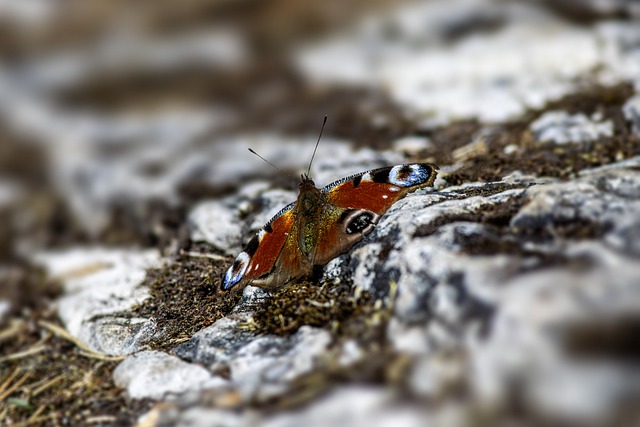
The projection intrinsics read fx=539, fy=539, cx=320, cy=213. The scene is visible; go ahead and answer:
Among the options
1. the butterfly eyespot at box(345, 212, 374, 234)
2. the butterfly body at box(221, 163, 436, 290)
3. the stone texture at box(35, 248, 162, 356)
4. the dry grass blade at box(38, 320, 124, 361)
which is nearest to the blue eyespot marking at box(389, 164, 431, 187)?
the butterfly body at box(221, 163, 436, 290)

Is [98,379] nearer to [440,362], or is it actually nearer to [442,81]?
[440,362]

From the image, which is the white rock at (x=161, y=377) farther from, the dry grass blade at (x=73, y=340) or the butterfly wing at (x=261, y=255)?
the butterfly wing at (x=261, y=255)

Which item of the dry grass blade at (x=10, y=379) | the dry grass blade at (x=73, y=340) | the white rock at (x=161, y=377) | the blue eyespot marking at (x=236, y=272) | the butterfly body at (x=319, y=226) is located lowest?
the dry grass blade at (x=10, y=379)

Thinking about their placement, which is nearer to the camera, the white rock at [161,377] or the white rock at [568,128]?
the white rock at [161,377]

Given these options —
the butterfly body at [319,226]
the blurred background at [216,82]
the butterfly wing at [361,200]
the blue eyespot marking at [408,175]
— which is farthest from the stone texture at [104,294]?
the blue eyespot marking at [408,175]

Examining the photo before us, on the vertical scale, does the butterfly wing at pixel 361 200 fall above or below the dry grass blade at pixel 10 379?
above

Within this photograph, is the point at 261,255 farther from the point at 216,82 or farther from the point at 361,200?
the point at 216,82

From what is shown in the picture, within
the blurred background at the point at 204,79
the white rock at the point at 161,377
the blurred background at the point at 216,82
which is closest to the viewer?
the white rock at the point at 161,377

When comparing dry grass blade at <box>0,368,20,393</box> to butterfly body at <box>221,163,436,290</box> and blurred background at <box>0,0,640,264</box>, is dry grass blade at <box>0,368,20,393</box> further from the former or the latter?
blurred background at <box>0,0,640,264</box>
